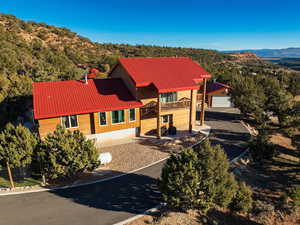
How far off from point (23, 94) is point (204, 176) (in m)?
29.8

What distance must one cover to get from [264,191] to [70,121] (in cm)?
2005

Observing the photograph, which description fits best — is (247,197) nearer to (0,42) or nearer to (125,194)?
(125,194)

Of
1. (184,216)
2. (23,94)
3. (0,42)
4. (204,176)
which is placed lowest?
(184,216)

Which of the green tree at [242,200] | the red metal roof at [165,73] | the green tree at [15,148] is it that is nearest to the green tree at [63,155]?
the green tree at [15,148]

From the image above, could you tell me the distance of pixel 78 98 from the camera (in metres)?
22.0

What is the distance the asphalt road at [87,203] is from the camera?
11789 mm

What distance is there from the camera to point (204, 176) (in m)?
12.0

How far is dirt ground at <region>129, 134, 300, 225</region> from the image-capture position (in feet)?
39.4

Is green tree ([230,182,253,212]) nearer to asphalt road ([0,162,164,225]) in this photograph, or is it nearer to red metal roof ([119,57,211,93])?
asphalt road ([0,162,164,225])

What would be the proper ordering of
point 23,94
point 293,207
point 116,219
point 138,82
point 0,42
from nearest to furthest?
1. point 116,219
2. point 293,207
3. point 138,82
4. point 23,94
5. point 0,42

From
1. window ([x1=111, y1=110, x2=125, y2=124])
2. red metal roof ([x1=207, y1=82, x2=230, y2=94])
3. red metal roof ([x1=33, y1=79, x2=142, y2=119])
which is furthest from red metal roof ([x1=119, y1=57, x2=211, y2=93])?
red metal roof ([x1=207, y1=82, x2=230, y2=94])

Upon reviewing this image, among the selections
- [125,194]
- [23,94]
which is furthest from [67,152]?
[23,94]

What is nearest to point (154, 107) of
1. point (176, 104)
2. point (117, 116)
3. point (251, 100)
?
point (176, 104)

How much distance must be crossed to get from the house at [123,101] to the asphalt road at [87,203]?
7.68m
